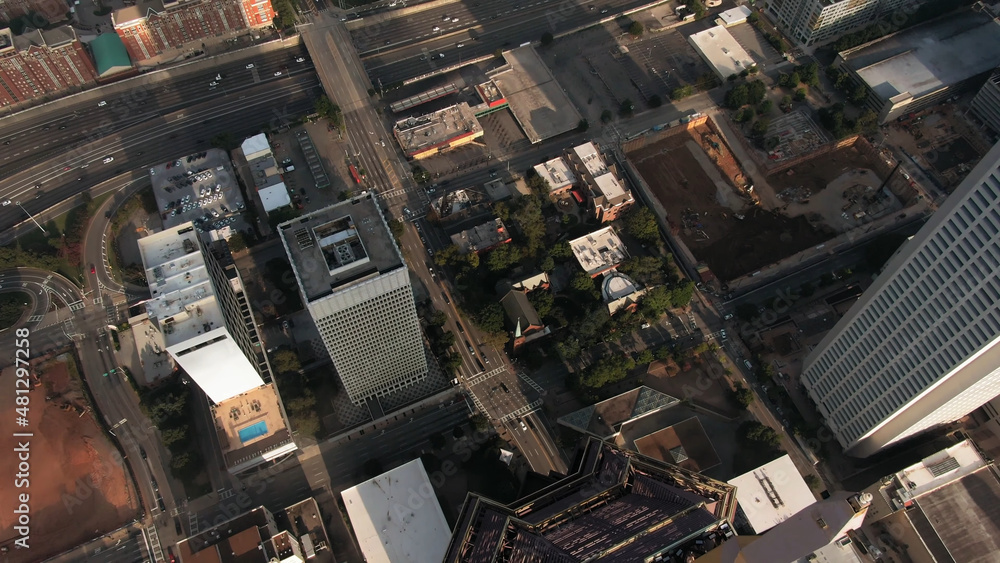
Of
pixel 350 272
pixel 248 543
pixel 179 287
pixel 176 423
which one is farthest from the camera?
pixel 176 423

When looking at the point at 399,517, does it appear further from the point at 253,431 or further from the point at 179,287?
the point at 179,287

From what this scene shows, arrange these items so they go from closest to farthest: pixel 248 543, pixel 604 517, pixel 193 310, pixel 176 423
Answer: pixel 604 517 < pixel 193 310 < pixel 248 543 < pixel 176 423

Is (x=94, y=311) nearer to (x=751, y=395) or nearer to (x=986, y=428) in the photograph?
(x=751, y=395)

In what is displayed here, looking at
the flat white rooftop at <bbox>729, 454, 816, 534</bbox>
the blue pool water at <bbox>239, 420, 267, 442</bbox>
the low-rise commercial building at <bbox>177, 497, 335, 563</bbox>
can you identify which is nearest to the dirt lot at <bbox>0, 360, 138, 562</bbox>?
the low-rise commercial building at <bbox>177, 497, 335, 563</bbox>

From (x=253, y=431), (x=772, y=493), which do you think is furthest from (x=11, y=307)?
(x=772, y=493)

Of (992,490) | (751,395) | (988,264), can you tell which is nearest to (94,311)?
(751,395)

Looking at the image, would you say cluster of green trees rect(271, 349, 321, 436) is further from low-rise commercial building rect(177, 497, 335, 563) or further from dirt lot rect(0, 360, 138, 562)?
dirt lot rect(0, 360, 138, 562)
